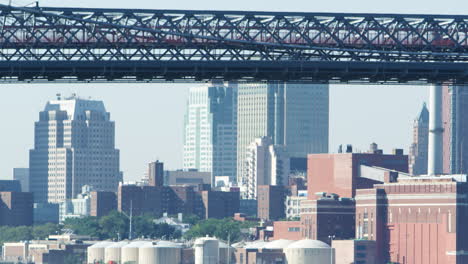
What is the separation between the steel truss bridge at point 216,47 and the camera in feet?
427

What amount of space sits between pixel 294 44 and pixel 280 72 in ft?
13.2

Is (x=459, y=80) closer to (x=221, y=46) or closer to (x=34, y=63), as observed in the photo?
(x=221, y=46)

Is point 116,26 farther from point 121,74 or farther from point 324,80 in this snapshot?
point 324,80

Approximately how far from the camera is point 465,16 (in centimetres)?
13375

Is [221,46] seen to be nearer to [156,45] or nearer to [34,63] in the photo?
[156,45]

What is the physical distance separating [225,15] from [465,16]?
17.0m

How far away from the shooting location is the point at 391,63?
13025cm

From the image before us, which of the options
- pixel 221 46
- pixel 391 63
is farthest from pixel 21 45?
pixel 391 63

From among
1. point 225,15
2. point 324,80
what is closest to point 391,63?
point 324,80

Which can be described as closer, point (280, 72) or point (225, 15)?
point (280, 72)

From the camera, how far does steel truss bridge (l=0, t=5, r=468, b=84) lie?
130 meters

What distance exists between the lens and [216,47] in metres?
135

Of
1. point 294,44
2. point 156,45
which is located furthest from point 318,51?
point 156,45

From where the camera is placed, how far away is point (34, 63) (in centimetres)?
12938
